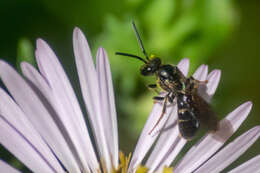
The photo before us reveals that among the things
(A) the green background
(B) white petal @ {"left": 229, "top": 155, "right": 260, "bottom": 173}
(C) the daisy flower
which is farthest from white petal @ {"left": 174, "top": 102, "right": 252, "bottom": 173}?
(A) the green background

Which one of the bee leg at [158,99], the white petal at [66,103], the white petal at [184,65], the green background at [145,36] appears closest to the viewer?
the white petal at [66,103]

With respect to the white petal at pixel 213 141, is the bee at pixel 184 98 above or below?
above

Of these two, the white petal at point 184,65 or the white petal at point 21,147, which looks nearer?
the white petal at point 21,147

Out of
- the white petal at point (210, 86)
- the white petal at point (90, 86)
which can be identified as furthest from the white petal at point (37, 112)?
the white petal at point (210, 86)

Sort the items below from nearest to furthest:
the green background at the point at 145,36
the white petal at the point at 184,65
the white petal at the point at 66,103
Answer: the white petal at the point at 66,103
the white petal at the point at 184,65
the green background at the point at 145,36

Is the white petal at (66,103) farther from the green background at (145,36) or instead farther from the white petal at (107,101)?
the green background at (145,36)

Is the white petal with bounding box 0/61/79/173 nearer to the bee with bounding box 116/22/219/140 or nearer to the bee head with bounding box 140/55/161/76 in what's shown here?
the bee with bounding box 116/22/219/140

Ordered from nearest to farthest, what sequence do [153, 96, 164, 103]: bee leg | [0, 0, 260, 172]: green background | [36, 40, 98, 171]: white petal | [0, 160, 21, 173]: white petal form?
[0, 160, 21, 173]: white petal
[36, 40, 98, 171]: white petal
[153, 96, 164, 103]: bee leg
[0, 0, 260, 172]: green background
